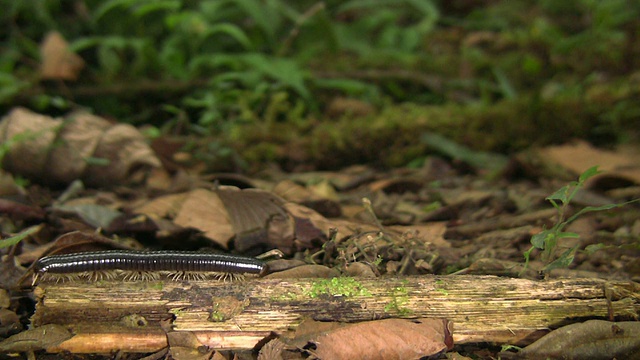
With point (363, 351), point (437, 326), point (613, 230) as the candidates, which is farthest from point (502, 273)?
point (613, 230)

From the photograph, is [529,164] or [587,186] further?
[529,164]

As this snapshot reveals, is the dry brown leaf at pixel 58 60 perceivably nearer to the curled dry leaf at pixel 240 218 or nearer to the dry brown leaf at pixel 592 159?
the curled dry leaf at pixel 240 218

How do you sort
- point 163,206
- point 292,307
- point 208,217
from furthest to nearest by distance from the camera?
point 163,206 < point 208,217 < point 292,307

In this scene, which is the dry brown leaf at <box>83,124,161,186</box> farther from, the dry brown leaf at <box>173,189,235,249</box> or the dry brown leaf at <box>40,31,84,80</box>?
the dry brown leaf at <box>40,31,84,80</box>

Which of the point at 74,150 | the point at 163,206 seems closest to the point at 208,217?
the point at 163,206

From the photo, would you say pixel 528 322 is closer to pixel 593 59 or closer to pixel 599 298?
pixel 599 298

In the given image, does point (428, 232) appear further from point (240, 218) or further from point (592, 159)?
point (592, 159)
